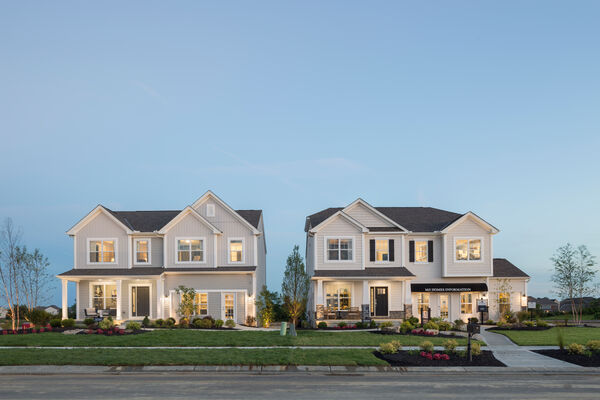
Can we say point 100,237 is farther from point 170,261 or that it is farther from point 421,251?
point 421,251

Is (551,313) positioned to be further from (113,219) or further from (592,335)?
(113,219)

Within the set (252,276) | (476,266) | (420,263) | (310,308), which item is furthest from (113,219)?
(476,266)

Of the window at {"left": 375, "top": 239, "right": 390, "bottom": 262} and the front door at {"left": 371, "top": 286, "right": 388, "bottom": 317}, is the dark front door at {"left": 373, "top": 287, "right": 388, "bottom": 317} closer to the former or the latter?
the front door at {"left": 371, "top": 286, "right": 388, "bottom": 317}

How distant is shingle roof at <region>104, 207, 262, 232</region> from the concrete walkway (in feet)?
61.9

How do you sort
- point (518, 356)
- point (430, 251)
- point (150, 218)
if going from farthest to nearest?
point (150, 218) < point (430, 251) < point (518, 356)

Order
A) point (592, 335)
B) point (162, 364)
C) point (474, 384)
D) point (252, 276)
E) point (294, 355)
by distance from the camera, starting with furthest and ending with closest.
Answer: point (252, 276) → point (592, 335) → point (294, 355) → point (162, 364) → point (474, 384)

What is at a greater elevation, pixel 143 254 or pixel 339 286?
pixel 143 254

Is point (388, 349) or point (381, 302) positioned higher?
point (388, 349)

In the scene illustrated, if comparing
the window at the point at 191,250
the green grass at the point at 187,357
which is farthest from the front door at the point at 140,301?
the green grass at the point at 187,357

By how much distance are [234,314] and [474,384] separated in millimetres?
23816

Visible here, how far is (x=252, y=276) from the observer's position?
126ft

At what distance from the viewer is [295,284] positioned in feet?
113

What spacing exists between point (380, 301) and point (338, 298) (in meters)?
2.86

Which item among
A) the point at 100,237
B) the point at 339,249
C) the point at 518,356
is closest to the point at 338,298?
the point at 339,249
